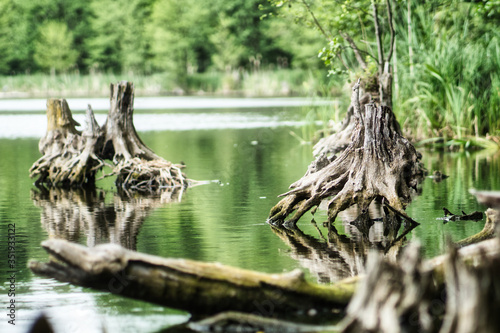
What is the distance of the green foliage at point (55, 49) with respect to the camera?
288ft

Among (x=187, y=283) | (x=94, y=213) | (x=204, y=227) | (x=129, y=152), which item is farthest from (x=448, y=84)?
(x=187, y=283)

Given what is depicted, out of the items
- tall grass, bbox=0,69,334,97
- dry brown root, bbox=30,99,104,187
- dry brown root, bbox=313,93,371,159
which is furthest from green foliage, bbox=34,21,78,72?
dry brown root, bbox=313,93,371,159

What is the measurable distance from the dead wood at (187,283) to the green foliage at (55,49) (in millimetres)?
84406

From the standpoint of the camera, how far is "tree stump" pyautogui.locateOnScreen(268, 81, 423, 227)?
29.4 feet

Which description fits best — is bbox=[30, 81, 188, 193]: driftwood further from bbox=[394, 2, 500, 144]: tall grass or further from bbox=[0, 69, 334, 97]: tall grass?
bbox=[0, 69, 334, 97]: tall grass

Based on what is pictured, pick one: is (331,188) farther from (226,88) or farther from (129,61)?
(129,61)

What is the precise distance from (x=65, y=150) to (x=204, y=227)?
16.3ft

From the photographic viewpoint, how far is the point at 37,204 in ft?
38.1

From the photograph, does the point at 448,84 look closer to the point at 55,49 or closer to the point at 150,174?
the point at 150,174

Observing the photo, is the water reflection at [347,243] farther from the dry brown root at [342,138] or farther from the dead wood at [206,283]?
the dry brown root at [342,138]

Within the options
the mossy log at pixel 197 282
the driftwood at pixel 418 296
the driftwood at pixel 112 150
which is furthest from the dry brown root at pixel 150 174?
the driftwood at pixel 418 296

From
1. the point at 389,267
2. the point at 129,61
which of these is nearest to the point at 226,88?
the point at 129,61

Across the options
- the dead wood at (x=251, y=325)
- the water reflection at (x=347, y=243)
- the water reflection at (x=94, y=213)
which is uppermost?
the dead wood at (x=251, y=325)

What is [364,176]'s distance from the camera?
9023mm
